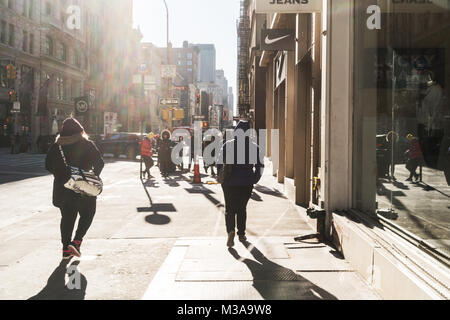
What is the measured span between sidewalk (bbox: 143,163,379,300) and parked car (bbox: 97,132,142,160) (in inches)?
904

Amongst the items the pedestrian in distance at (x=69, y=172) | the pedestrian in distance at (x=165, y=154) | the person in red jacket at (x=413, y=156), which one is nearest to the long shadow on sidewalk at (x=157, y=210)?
the pedestrian in distance at (x=69, y=172)

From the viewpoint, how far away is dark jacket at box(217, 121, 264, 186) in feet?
23.0

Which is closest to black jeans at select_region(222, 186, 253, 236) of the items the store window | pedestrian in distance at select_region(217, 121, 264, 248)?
pedestrian in distance at select_region(217, 121, 264, 248)

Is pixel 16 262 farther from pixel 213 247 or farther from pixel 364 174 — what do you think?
pixel 364 174

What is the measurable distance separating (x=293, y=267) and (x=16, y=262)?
3534 millimetres

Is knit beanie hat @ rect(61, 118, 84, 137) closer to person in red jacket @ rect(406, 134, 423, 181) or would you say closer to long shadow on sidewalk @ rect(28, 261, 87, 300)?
long shadow on sidewalk @ rect(28, 261, 87, 300)

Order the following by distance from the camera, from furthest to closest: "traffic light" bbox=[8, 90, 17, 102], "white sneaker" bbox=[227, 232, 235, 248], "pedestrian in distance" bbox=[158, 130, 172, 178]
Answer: "traffic light" bbox=[8, 90, 17, 102]
"pedestrian in distance" bbox=[158, 130, 172, 178]
"white sneaker" bbox=[227, 232, 235, 248]

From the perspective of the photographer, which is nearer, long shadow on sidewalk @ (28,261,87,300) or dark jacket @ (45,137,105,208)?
long shadow on sidewalk @ (28,261,87,300)

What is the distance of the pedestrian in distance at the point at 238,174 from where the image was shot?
6992mm

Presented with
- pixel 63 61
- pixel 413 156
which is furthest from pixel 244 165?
pixel 63 61

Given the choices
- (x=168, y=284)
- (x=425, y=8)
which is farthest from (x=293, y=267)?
(x=425, y=8)

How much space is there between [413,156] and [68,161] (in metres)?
4.23

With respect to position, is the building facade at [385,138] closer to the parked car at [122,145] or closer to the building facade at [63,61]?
the building facade at [63,61]

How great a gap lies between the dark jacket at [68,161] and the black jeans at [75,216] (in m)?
0.06
